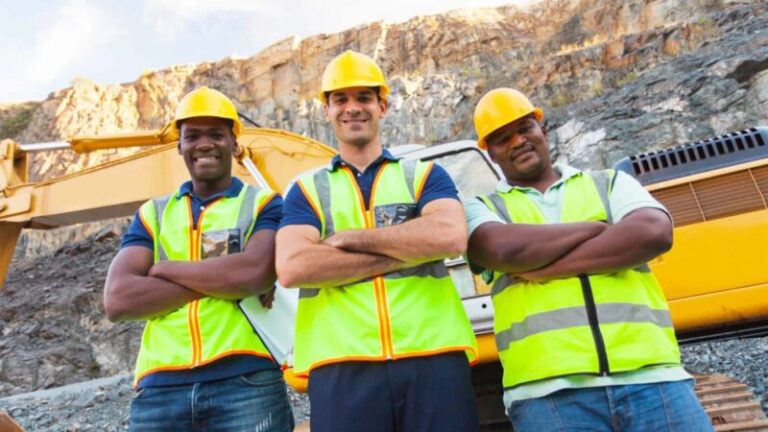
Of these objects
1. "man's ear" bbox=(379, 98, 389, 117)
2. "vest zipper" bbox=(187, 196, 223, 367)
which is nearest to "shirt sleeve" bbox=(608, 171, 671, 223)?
"man's ear" bbox=(379, 98, 389, 117)

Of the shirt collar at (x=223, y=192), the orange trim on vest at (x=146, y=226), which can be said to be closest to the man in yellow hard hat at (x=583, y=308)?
the shirt collar at (x=223, y=192)

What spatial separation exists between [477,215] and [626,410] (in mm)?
910

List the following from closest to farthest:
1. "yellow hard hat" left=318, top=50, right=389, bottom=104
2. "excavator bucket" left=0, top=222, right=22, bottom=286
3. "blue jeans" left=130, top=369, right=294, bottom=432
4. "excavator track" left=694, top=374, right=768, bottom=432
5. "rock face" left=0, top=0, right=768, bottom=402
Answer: "blue jeans" left=130, top=369, right=294, bottom=432 → "yellow hard hat" left=318, top=50, right=389, bottom=104 → "excavator track" left=694, top=374, right=768, bottom=432 → "excavator bucket" left=0, top=222, right=22, bottom=286 → "rock face" left=0, top=0, right=768, bottom=402

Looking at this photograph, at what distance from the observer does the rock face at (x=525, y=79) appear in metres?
16.4

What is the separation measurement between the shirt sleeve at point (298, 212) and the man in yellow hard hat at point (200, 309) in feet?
0.71

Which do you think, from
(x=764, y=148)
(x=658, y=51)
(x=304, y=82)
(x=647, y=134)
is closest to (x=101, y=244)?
→ (x=304, y=82)

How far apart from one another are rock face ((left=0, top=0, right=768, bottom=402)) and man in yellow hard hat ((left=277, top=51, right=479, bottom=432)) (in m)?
14.9

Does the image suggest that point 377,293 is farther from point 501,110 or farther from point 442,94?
point 442,94

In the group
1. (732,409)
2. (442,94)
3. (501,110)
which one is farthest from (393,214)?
(442,94)

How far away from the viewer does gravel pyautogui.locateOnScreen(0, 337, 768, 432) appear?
602cm

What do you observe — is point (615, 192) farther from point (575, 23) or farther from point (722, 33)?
point (575, 23)

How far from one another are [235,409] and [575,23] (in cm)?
2972

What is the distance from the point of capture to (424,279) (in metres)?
2.19

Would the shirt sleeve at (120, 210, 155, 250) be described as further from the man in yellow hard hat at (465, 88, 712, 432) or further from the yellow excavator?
the man in yellow hard hat at (465, 88, 712, 432)
